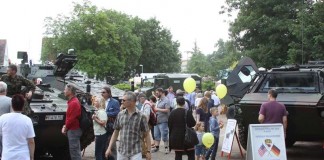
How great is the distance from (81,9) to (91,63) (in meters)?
5.86

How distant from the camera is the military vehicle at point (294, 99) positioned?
10.0 meters

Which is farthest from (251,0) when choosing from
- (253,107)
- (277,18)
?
(253,107)

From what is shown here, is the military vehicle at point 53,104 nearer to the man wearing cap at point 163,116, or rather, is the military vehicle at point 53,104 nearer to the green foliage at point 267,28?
the man wearing cap at point 163,116

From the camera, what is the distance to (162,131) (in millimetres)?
12570

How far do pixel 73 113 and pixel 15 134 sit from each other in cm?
265

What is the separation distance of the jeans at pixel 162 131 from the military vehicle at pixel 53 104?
5.90ft

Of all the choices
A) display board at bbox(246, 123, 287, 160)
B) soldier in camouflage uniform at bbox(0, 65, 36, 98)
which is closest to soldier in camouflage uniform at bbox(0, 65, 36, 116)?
soldier in camouflage uniform at bbox(0, 65, 36, 98)

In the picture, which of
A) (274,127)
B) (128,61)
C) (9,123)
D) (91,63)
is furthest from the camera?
(128,61)

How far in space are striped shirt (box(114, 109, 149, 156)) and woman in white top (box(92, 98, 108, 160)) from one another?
8.54 ft

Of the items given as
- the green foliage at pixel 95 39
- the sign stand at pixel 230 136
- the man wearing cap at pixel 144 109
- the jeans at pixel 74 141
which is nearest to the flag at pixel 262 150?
the man wearing cap at pixel 144 109

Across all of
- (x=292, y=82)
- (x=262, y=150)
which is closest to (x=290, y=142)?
(x=292, y=82)

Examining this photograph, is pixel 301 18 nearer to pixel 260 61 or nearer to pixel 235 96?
pixel 260 61

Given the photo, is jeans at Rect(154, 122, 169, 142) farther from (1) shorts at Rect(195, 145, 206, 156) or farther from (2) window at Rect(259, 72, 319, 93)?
(2) window at Rect(259, 72, 319, 93)

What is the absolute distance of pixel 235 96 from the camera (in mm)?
12727
